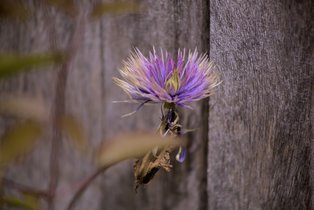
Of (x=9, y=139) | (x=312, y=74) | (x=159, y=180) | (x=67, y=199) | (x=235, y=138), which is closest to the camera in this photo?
(x=9, y=139)

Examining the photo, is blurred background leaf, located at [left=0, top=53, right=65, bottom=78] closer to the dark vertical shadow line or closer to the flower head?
the flower head

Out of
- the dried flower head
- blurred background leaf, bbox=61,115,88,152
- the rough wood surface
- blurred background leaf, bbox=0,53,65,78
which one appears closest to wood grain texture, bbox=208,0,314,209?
the rough wood surface

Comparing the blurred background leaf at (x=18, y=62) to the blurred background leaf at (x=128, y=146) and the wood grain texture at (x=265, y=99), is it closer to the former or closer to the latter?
the blurred background leaf at (x=128, y=146)

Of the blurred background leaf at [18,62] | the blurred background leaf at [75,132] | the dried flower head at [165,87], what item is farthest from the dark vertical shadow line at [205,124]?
the blurred background leaf at [18,62]

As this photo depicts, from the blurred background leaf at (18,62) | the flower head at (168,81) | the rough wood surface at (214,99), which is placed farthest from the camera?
the rough wood surface at (214,99)

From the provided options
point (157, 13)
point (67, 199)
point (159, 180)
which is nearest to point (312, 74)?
point (157, 13)

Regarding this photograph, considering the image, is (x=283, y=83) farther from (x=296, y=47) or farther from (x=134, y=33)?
(x=134, y=33)
